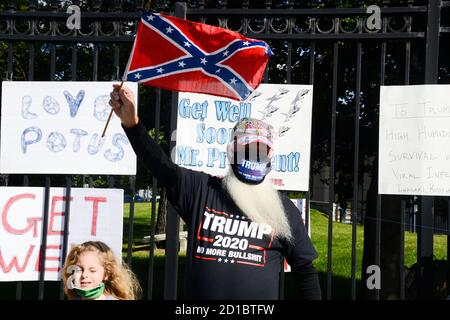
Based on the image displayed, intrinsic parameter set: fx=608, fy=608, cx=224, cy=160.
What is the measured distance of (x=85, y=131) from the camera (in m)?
4.46

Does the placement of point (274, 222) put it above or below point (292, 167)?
below

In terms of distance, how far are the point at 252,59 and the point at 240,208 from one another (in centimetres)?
121

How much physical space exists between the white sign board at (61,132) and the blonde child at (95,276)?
2.92 ft

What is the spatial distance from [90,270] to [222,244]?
0.85 m

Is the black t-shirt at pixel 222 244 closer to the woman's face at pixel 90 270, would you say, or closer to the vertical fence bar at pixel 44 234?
the woman's face at pixel 90 270

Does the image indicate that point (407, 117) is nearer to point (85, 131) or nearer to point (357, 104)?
point (357, 104)

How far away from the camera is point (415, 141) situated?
4.34 meters

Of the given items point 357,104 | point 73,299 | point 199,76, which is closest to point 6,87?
point 199,76

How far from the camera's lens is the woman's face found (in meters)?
3.50

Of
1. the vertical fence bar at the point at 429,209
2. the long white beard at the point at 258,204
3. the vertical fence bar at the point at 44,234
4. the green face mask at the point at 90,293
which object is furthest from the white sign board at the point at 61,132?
the vertical fence bar at the point at 429,209

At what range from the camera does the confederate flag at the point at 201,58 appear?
4.02 m

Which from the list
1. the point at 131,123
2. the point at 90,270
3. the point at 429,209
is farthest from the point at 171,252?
the point at 429,209

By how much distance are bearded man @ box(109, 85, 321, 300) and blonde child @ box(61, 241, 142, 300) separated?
467 mm

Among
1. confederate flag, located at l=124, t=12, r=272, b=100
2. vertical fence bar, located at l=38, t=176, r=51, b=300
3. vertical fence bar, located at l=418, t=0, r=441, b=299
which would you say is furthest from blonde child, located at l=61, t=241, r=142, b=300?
vertical fence bar, located at l=418, t=0, r=441, b=299
